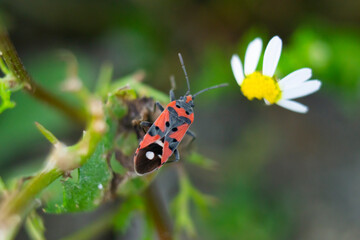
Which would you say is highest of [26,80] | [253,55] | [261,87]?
[26,80]

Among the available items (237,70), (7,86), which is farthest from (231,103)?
(7,86)

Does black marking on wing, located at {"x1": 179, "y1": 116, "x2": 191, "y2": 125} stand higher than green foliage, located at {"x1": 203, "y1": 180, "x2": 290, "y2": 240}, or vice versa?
black marking on wing, located at {"x1": 179, "y1": 116, "x2": 191, "y2": 125}

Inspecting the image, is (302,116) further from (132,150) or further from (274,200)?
(132,150)

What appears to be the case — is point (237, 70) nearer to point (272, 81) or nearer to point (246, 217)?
point (272, 81)

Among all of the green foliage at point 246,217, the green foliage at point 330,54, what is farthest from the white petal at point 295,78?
the green foliage at point 246,217

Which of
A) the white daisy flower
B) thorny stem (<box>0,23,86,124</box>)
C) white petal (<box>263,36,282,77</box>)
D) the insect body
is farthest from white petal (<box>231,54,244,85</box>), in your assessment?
thorny stem (<box>0,23,86,124</box>)

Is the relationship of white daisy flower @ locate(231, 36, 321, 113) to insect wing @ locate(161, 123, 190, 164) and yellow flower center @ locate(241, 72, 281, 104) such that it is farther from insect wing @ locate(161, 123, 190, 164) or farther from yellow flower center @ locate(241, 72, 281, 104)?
insect wing @ locate(161, 123, 190, 164)
